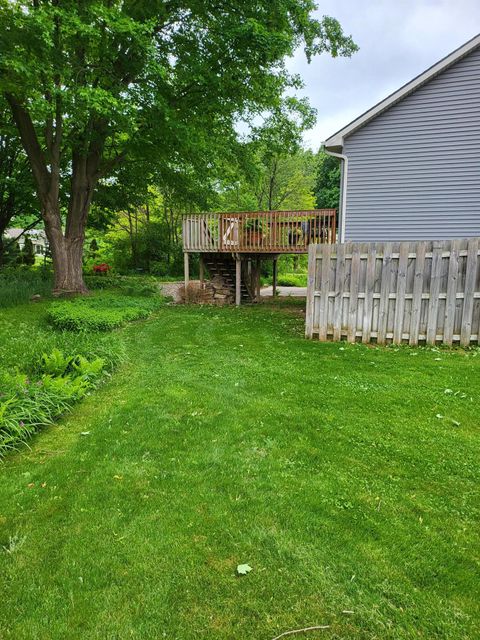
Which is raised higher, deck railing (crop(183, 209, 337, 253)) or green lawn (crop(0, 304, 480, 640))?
deck railing (crop(183, 209, 337, 253))

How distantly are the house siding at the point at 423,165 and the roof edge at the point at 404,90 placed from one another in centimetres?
17

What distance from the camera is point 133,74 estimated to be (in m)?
10.6

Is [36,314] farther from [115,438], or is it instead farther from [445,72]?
[445,72]

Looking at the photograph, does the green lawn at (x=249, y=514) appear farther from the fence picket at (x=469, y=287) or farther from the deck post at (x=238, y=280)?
the deck post at (x=238, y=280)

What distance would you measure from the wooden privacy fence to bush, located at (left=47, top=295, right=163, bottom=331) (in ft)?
13.9

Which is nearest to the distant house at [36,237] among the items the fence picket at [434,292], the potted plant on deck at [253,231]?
the potted plant on deck at [253,231]

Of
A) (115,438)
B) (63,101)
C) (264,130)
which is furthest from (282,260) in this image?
(115,438)

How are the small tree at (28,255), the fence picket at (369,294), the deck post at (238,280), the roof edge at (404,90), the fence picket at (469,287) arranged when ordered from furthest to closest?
the small tree at (28,255), the deck post at (238,280), the roof edge at (404,90), the fence picket at (369,294), the fence picket at (469,287)

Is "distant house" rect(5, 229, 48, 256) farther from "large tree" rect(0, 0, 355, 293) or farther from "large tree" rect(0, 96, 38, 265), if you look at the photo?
"large tree" rect(0, 0, 355, 293)

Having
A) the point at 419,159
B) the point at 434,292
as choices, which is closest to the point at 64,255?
the point at 419,159

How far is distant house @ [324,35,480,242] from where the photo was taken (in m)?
8.94

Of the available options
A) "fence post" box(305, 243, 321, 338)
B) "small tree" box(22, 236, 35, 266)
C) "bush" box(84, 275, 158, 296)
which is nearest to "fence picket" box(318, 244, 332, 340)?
"fence post" box(305, 243, 321, 338)

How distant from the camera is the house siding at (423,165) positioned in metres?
8.97

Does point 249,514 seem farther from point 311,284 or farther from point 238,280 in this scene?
point 238,280
